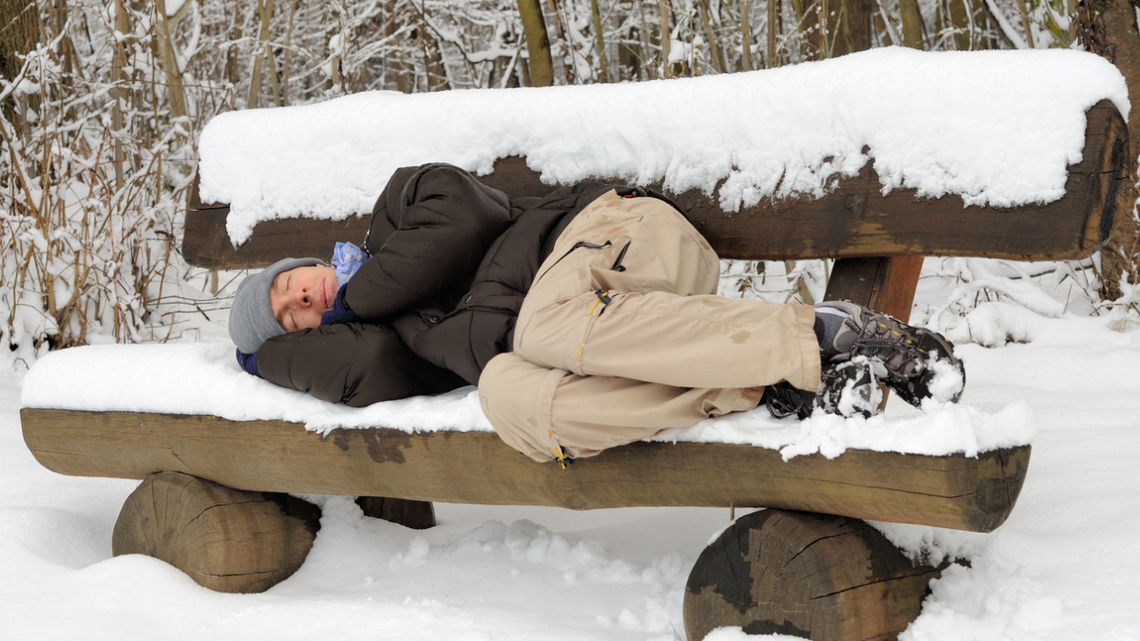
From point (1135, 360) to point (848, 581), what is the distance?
2086 mm

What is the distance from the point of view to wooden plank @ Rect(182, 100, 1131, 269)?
6.11 feet

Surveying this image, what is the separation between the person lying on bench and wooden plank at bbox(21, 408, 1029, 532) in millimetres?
107

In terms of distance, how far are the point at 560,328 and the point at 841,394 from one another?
52cm

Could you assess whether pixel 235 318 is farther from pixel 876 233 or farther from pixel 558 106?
pixel 876 233

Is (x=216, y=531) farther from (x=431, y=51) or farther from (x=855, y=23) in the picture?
(x=431, y=51)

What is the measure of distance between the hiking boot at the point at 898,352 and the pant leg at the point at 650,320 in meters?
0.11

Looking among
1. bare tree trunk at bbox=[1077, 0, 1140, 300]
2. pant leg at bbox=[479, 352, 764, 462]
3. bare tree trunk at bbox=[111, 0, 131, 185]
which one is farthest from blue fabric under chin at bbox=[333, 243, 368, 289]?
bare tree trunk at bbox=[1077, 0, 1140, 300]

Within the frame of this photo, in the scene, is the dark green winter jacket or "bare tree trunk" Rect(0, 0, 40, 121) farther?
"bare tree trunk" Rect(0, 0, 40, 121)

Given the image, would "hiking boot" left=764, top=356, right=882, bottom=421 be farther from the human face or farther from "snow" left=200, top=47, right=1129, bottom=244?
the human face

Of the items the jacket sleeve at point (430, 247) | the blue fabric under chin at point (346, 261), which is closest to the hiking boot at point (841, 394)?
the jacket sleeve at point (430, 247)

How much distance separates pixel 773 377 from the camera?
5.47ft

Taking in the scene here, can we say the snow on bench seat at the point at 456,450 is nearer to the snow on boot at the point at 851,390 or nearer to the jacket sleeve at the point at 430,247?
the snow on boot at the point at 851,390

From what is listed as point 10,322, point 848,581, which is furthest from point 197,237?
point 848,581

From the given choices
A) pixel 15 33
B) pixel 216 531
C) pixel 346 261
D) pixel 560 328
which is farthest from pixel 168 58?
pixel 560 328
